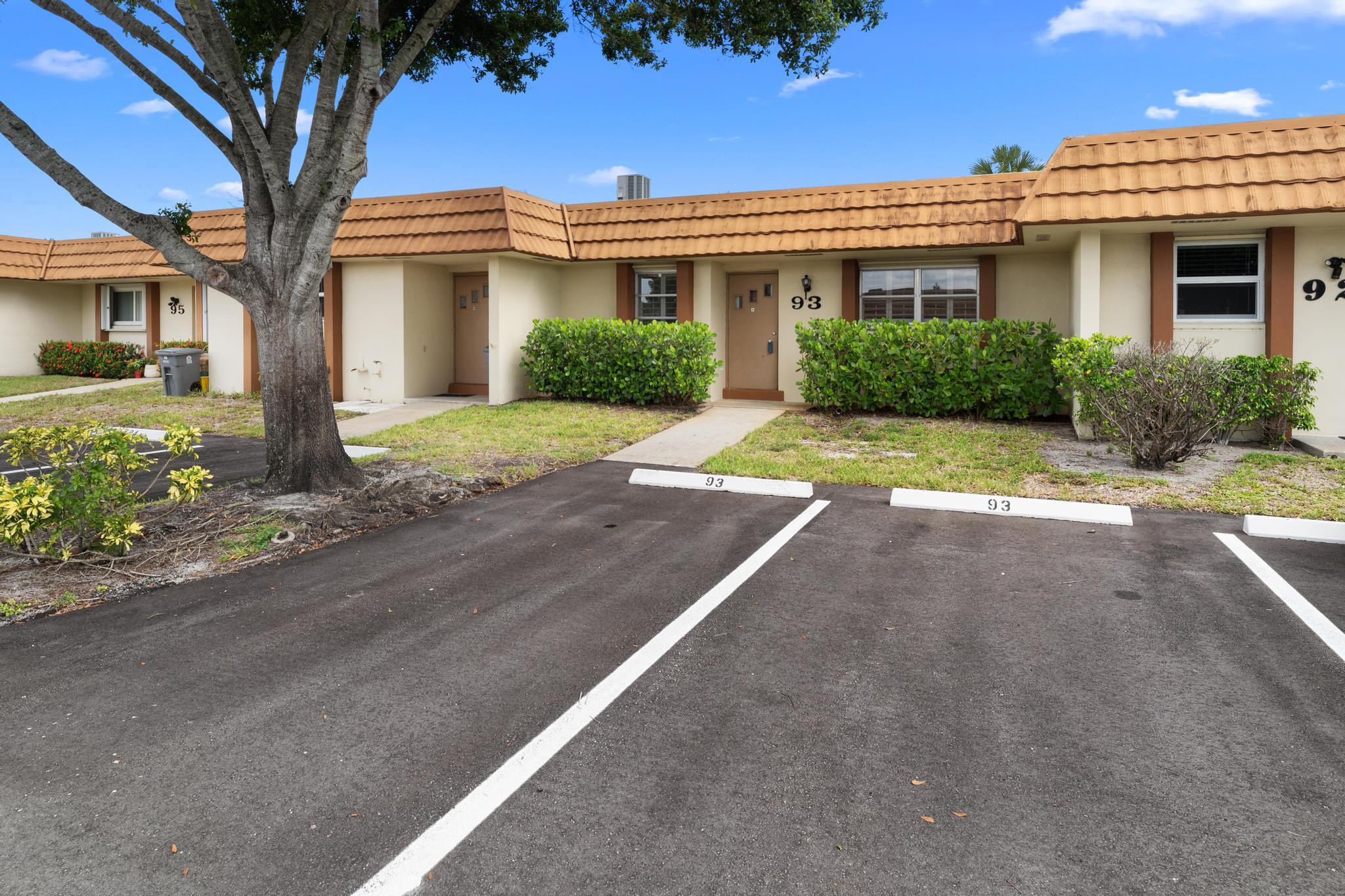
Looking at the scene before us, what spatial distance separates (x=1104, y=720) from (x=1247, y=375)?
9604 millimetres

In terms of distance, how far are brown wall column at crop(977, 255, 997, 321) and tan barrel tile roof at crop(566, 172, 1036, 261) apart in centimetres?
100

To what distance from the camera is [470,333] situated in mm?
18375

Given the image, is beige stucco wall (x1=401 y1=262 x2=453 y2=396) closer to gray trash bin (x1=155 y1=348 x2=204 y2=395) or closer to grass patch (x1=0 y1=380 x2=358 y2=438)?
grass patch (x1=0 y1=380 x2=358 y2=438)

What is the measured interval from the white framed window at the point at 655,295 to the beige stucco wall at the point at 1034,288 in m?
6.11

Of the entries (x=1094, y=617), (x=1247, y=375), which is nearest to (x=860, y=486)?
(x=1094, y=617)

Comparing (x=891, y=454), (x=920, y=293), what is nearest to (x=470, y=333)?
(x=920, y=293)

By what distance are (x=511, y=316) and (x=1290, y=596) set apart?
13.2 meters

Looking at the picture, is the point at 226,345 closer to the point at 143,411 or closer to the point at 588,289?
the point at 143,411

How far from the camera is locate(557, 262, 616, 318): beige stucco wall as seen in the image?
17.8 metres

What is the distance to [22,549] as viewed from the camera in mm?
6250

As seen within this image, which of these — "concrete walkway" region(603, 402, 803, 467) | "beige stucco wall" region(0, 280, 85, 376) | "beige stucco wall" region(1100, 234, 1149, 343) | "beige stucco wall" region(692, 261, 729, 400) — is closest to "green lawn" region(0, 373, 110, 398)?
"beige stucco wall" region(0, 280, 85, 376)

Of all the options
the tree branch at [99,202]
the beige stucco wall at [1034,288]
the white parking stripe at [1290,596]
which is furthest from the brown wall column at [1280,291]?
the tree branch at [99,202]

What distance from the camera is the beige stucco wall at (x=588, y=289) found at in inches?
699

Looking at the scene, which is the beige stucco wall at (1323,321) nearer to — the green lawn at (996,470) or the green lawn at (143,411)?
the green lawn at (996,470)
